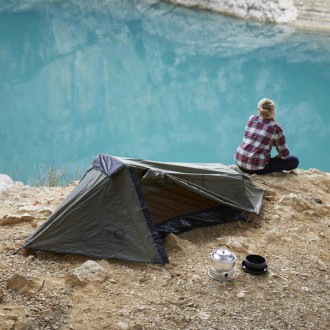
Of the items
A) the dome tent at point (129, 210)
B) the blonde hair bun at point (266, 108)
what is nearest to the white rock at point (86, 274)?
the dome tent at point (129, 210)

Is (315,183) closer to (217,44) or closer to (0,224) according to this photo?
(0,224)

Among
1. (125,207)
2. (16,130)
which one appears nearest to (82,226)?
(125,207)

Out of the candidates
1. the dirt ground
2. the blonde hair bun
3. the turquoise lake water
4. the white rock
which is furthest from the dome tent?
the turquoise lake water

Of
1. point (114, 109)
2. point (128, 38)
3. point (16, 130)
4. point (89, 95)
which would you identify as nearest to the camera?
point (16, 130)

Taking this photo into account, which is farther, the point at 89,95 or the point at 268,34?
the point at 268,34

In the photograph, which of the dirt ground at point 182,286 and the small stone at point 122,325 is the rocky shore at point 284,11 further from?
the small stone at point 122,325

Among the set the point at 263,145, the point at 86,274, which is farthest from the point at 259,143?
the point at 86,274

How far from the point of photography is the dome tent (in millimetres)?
4410

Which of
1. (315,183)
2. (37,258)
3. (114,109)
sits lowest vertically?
(114,109)

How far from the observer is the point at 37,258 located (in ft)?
14.2

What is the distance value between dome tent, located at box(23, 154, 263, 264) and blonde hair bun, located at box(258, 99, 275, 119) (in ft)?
3.91

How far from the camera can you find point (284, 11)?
76.9 ft

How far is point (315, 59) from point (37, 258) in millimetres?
16601

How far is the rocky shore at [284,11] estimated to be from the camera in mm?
22781
